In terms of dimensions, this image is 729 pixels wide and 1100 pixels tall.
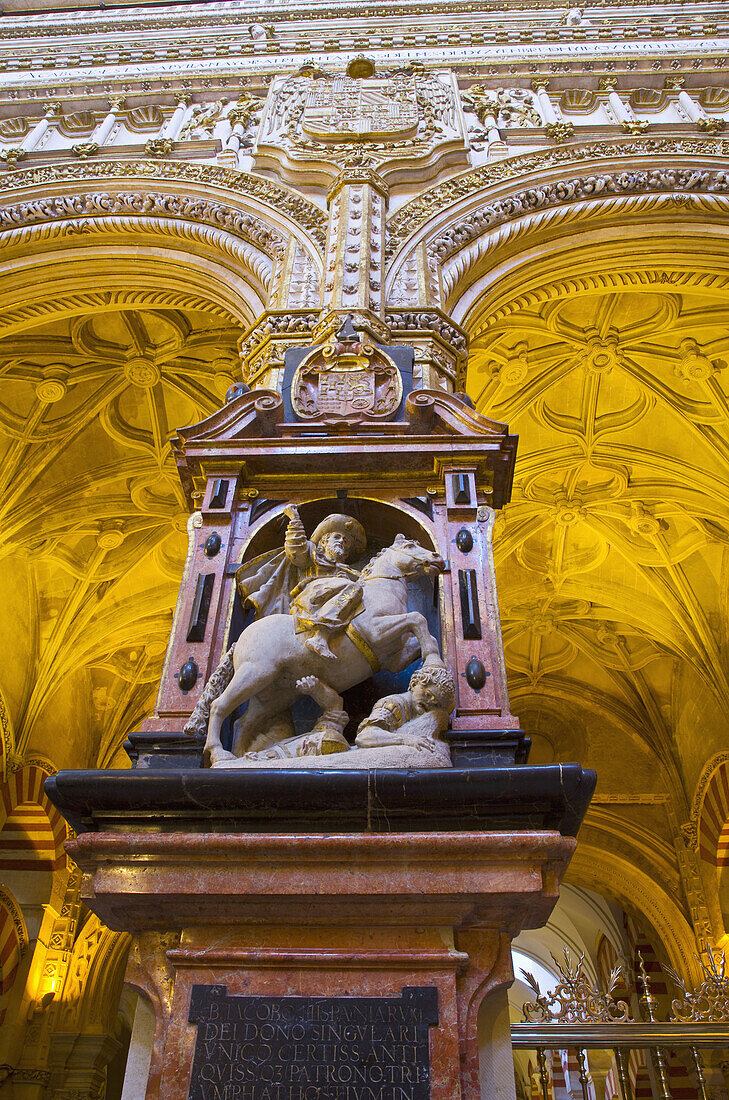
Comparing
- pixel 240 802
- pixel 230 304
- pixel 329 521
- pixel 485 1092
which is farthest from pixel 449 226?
pixel 485 1092

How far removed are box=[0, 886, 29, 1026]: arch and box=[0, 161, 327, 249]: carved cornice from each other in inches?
339

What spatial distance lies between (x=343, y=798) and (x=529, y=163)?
570 cm

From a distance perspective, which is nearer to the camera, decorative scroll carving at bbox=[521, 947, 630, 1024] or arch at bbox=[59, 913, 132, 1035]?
decorative scroll carving at bbox=[521, 947, 630, 1024]

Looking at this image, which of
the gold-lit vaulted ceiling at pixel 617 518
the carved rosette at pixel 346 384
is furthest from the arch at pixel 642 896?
the carved rosette at pixel 346 384

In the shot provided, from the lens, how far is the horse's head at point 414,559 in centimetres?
361

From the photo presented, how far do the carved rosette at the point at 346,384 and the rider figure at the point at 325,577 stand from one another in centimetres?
67

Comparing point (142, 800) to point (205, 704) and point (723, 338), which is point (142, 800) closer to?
point (205, 704)

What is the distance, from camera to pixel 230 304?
19.9 feet

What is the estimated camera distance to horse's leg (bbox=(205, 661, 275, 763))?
3072 millimetres

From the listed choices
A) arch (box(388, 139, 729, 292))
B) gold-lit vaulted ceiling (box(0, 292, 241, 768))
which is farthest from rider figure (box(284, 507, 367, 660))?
gold-lit vaulted ceiling (box(0, 292, 241, 768))

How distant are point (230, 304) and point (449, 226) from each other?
1664 millimetres

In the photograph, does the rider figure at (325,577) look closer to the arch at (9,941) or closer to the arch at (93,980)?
the arch at (9,941)

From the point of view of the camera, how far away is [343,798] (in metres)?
2.58

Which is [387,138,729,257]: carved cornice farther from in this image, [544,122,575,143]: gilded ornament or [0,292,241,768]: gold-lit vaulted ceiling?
[0,292,241,768]: gold-lit vaulted ceiling
